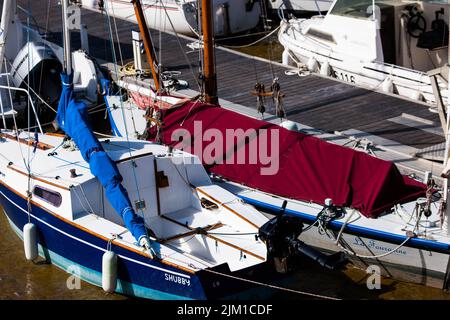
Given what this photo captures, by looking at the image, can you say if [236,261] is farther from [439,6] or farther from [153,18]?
[153,18]

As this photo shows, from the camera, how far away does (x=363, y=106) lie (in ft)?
70.7

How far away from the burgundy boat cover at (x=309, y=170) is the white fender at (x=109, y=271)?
11.5ft

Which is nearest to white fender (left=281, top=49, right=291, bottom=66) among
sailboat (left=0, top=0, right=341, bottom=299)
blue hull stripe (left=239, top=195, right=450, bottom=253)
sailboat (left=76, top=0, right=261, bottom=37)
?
sailboat (left=76, top=0, right=261, bottom=37)

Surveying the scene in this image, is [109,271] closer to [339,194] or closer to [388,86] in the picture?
[339,194]

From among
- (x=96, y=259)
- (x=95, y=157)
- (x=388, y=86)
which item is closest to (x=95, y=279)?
(x=96, y=259)

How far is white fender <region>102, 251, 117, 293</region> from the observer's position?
15023mm

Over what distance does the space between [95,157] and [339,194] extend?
4.44 meters

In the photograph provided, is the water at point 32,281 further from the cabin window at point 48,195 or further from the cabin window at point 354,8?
the cabin window at point 354,8

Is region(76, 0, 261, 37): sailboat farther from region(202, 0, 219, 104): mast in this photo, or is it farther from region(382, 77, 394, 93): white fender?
region(202, 0, 219, 104): mast

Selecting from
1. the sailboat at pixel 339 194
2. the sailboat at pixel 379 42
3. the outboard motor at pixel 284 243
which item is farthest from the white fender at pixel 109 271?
the sailboat at pixel 379 42

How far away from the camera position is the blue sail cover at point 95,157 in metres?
15.3

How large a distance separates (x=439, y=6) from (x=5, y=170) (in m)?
12.9

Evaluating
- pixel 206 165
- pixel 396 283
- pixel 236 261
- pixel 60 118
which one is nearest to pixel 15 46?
pixel 60 118

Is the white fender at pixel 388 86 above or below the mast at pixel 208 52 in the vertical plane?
below
